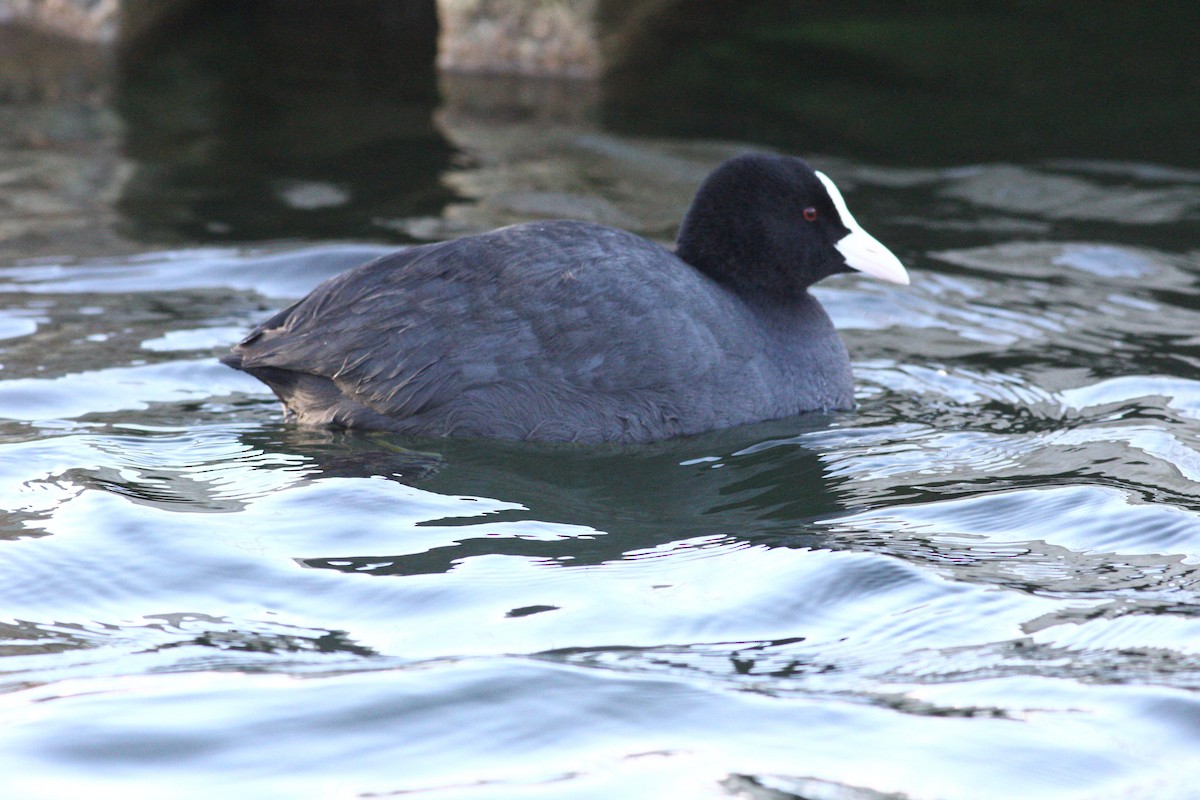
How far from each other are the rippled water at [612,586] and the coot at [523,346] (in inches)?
4.6

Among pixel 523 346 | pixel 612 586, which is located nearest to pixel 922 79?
pixel 523 346

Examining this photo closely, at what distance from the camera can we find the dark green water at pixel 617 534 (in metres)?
2.94

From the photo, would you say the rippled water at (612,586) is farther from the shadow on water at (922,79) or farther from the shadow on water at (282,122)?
the shadow on water at (922,79)

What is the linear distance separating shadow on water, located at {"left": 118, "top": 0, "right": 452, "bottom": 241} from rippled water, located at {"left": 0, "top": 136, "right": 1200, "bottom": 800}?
5.46 ft

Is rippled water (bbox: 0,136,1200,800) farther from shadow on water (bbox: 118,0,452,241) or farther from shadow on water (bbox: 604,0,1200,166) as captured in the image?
shadow on water (bbox: 604,0,1200,166)

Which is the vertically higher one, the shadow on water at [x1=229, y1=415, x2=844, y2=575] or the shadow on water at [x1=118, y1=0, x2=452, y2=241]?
the shadow on water at [x1=118, y1=0, x2=452, y2=241]

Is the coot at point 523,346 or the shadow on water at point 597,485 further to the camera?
the coot at point 523,346

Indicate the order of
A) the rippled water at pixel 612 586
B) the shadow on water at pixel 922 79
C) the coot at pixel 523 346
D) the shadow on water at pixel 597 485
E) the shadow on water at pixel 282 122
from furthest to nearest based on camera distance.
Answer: the shadow on water at pixel 922 79 → the shadow on water at pixel 282 122 → the coot at pixel 523 346 → the shadow on water at pixel 597 485 → the rippled water at pixel 612 586

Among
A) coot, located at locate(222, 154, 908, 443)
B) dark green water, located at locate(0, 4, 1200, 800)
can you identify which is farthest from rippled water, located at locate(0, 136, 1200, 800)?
coot, located at locate(222, 154, 908, 443)

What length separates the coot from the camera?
4.75 meters

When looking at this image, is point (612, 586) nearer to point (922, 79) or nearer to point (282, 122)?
point (282, 122)

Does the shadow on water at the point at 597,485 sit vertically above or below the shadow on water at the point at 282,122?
below

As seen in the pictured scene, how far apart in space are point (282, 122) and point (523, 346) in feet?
18.5

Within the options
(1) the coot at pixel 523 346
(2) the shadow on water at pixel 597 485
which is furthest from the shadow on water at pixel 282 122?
(2) the shadow on water at pixel 597 485
